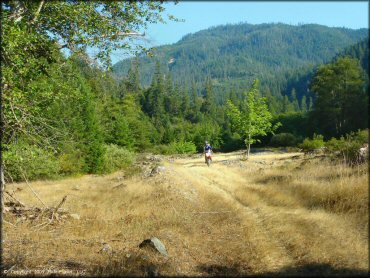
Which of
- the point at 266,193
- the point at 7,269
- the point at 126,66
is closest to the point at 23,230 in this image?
the point at 7,269

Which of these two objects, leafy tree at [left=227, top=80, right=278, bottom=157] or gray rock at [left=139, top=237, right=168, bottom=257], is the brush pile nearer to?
gray rock at [left=139, top=237, right=168, bottom=257]

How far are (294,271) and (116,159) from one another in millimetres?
38987

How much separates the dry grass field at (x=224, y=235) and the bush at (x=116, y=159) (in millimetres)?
28725

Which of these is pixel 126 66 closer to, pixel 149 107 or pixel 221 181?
pixel 221 181

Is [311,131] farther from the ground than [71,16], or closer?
closer

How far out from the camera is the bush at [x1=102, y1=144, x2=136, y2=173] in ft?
140

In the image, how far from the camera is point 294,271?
256 inches

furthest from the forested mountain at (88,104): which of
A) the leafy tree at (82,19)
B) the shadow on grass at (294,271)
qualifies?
the shadow on grass at (294,271)

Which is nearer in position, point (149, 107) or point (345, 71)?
point (345, 71)

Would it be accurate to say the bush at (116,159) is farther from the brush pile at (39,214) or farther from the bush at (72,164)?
the brush pile at (39,214)

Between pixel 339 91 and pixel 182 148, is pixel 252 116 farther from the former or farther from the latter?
pixel 182 148

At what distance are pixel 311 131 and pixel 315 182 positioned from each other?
54.2 meters

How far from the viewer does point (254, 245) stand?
325 inches

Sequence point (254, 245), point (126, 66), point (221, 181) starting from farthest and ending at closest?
point (221, 181)
point (126, 66)
point (254, 245)
